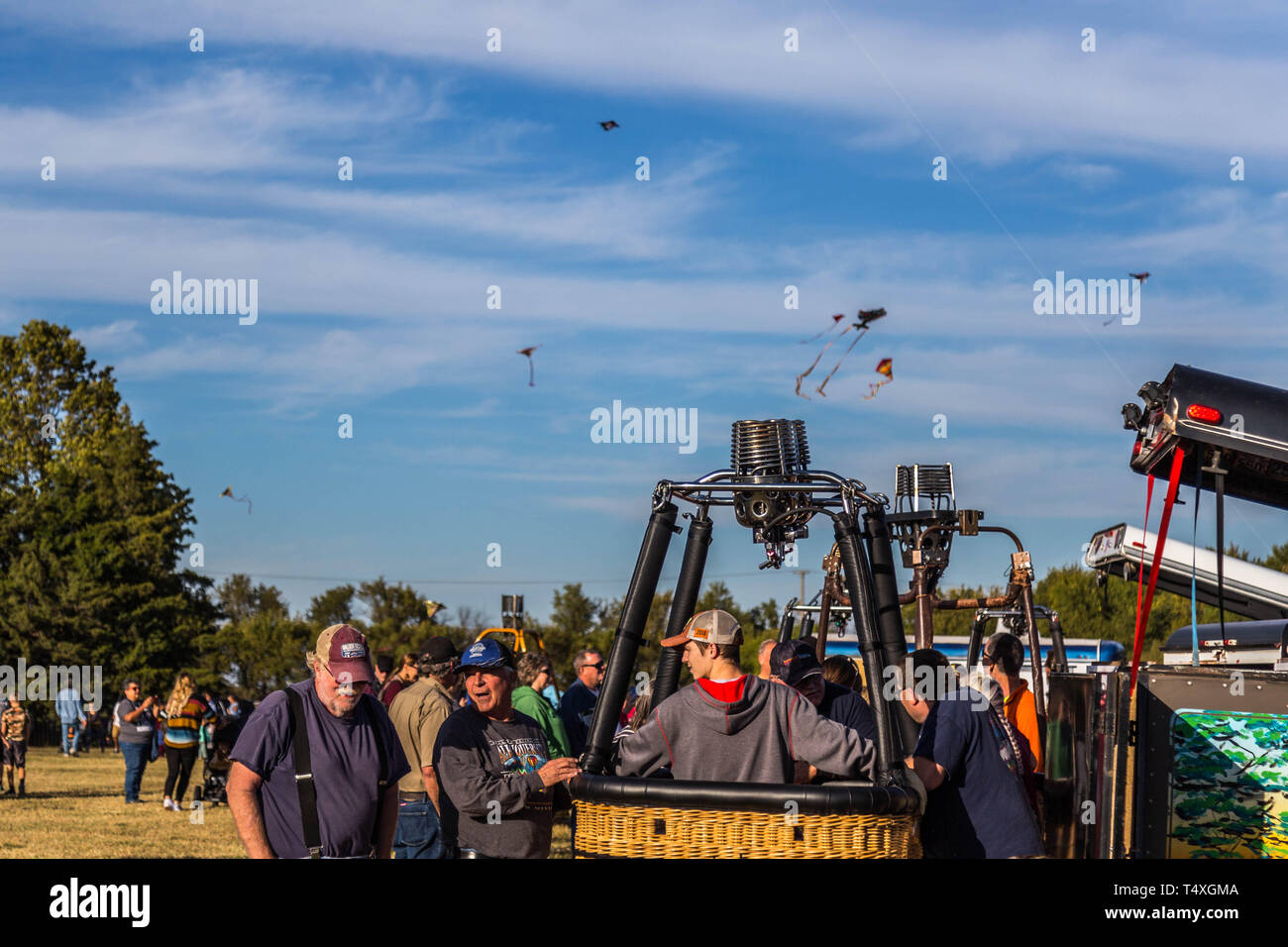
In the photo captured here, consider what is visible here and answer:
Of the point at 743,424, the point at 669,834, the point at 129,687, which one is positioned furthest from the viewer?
the point at 129,687

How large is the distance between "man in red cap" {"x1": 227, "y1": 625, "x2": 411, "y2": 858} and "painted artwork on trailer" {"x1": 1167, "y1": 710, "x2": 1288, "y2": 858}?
3.28 m

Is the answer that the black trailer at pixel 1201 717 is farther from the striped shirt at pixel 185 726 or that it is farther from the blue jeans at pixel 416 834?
the striped shirt at pixel 185 726

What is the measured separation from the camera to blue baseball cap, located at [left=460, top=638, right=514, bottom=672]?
5.92m

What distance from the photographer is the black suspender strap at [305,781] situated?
4.68m

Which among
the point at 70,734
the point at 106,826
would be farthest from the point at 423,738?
the point at 70,734

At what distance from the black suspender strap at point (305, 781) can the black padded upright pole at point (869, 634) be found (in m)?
1.83

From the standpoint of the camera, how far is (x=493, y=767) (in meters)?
5.82

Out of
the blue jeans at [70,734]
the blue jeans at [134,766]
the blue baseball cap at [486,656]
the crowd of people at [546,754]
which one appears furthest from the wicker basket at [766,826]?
the blue jeans at [70,734]

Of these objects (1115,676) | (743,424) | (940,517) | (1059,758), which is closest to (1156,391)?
(1115,676)

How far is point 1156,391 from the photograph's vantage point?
19.4ft

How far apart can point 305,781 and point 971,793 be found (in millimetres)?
2394

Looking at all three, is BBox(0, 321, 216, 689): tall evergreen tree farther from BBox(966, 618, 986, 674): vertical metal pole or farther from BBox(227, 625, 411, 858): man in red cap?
BBox(227, 625, 411, 858): man in red cap

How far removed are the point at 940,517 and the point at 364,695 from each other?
6.77 metres
